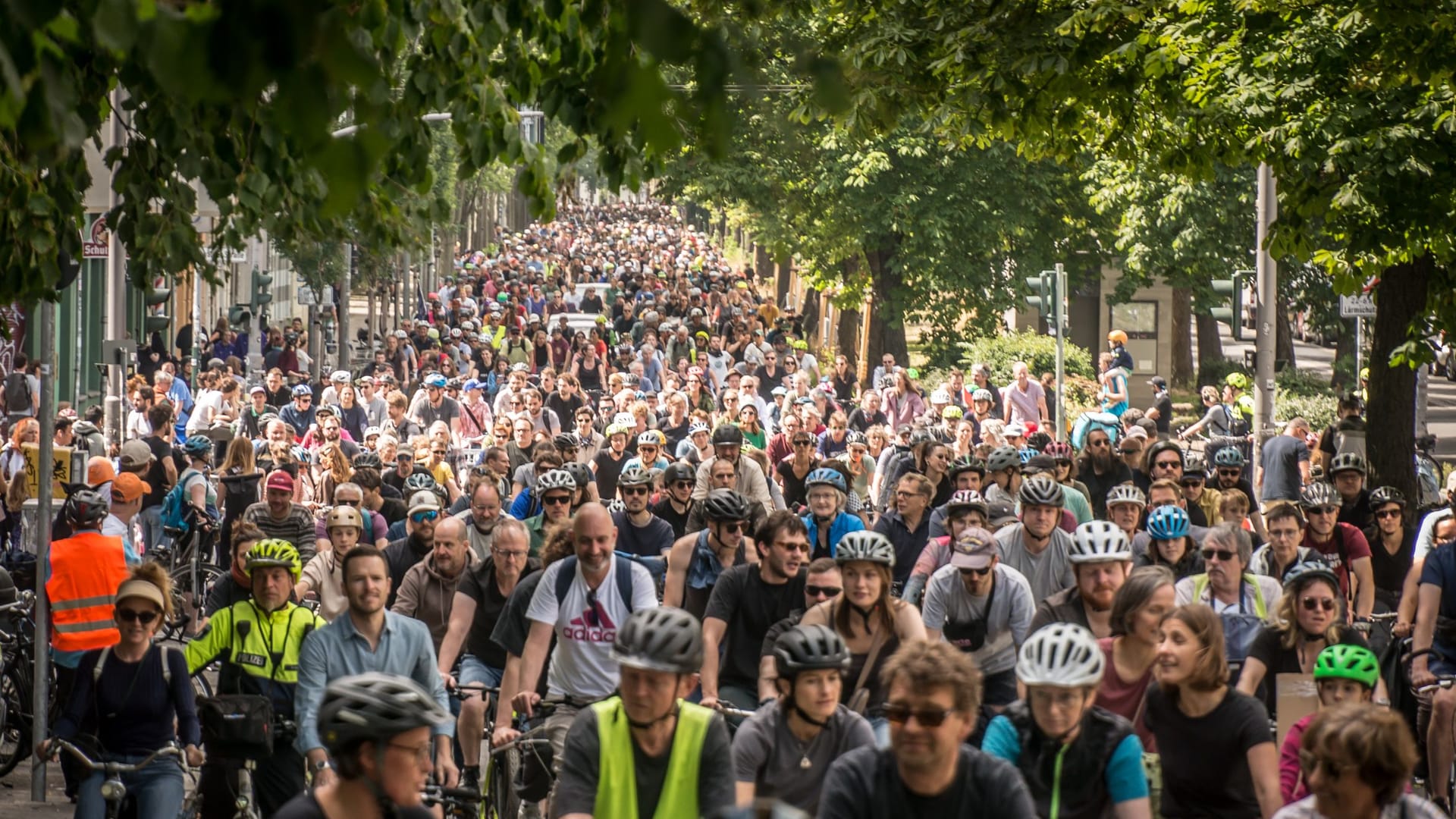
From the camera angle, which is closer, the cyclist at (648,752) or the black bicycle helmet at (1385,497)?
the cyclist at (648,752)

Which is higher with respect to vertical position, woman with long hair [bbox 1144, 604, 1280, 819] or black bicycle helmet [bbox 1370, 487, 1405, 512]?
black bicycle helmet [bbox 1370, 487, 1405, 512]

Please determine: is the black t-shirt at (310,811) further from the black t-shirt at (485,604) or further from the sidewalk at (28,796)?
the sidewalk at (28,796)

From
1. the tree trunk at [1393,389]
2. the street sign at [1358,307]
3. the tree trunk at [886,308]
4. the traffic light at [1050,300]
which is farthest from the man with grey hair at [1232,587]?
the tree trunk at [886,308]

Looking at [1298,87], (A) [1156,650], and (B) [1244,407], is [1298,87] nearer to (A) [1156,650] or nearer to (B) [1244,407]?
(A) [1156,650]

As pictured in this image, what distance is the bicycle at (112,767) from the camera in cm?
784

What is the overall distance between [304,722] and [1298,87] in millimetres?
8809

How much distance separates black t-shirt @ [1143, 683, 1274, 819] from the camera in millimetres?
6227

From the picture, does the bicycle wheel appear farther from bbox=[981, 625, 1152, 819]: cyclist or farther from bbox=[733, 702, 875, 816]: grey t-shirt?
bbox=[981, 625, 1152, 819]: cyclist

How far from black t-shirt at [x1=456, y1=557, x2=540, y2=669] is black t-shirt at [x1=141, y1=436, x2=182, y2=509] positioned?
8877mm

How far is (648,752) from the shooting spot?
18.6 ft

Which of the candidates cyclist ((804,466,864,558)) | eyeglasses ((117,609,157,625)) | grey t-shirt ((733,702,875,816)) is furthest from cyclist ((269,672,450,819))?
cyclist ((804,466,864,558))

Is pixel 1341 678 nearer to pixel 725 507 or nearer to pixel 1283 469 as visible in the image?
pixel 725 507

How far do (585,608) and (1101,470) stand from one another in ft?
27.5

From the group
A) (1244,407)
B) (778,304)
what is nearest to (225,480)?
(1244,407)
